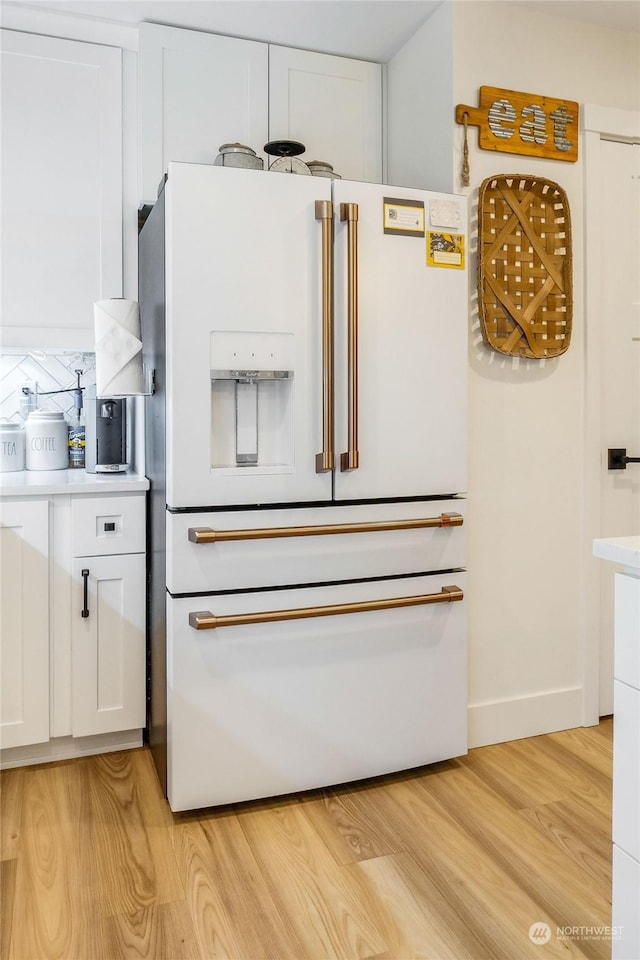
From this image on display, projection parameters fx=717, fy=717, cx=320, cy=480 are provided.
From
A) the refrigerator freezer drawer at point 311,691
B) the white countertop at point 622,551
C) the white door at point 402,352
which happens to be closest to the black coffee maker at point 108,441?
the refrigerator freezer drawer at point 311,691

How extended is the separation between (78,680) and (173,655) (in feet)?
1.70

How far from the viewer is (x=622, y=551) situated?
1059 mm

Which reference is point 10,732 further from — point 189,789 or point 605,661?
point 605,661

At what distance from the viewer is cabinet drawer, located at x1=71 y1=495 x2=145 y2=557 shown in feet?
7.10

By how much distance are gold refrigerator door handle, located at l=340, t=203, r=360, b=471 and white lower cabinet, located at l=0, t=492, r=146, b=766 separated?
0.71 m

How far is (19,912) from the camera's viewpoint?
154 cm

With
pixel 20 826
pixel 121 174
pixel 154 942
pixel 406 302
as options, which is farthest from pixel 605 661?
→ pixel 121 174

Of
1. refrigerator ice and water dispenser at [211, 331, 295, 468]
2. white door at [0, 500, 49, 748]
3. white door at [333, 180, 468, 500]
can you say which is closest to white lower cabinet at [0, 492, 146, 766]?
white door at [0, 500, 49, 748]

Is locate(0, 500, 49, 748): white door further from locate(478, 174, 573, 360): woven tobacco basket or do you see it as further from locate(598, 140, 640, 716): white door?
locate(598, 140, 640, 716): white door

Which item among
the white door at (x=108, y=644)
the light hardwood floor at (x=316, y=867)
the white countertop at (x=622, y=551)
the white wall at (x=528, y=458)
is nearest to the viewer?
the white countertop at (x=622, y=551)

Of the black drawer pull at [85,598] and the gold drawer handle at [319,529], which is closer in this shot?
the gold drawer handle at [319,529]

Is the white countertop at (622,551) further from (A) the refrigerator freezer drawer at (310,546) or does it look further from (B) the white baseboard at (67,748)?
(B) the white baseboard at (67,748)

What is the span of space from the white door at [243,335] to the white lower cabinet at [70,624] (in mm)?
476

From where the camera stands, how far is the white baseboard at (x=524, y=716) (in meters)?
2.35
